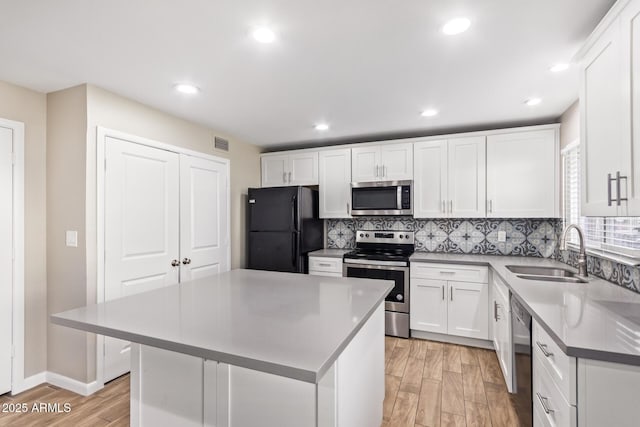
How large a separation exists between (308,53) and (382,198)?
2.13 metres

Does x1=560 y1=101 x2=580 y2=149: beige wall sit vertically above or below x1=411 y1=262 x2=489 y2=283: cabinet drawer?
above

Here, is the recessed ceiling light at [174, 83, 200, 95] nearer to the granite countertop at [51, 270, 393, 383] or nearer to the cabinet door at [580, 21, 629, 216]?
the granite countertop at [51, 270, 393, 383]

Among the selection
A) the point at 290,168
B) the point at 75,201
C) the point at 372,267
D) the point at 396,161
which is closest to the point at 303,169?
the point at 290,168

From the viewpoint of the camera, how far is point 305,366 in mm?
863

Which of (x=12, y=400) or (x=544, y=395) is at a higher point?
(x=544, y=395)

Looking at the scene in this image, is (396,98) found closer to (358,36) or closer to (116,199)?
(358,36)

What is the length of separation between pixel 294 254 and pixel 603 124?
2874 mm

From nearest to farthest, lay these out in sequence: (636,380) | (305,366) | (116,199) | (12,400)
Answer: (305,366)
(636,380)
(12,400)
(116,199)

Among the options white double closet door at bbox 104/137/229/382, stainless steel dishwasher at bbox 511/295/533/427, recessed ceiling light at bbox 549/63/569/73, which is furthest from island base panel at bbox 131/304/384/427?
recessed ceiling light at bbox 549/63/569/73

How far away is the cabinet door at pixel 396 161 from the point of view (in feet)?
11.9

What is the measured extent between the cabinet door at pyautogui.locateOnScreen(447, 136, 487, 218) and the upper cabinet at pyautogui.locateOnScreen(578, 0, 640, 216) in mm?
1690

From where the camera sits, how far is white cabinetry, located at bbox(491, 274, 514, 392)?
7.23 feet

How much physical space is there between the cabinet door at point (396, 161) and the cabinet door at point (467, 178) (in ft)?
1.43

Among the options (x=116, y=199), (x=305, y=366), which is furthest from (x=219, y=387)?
(x=116, y=199)
